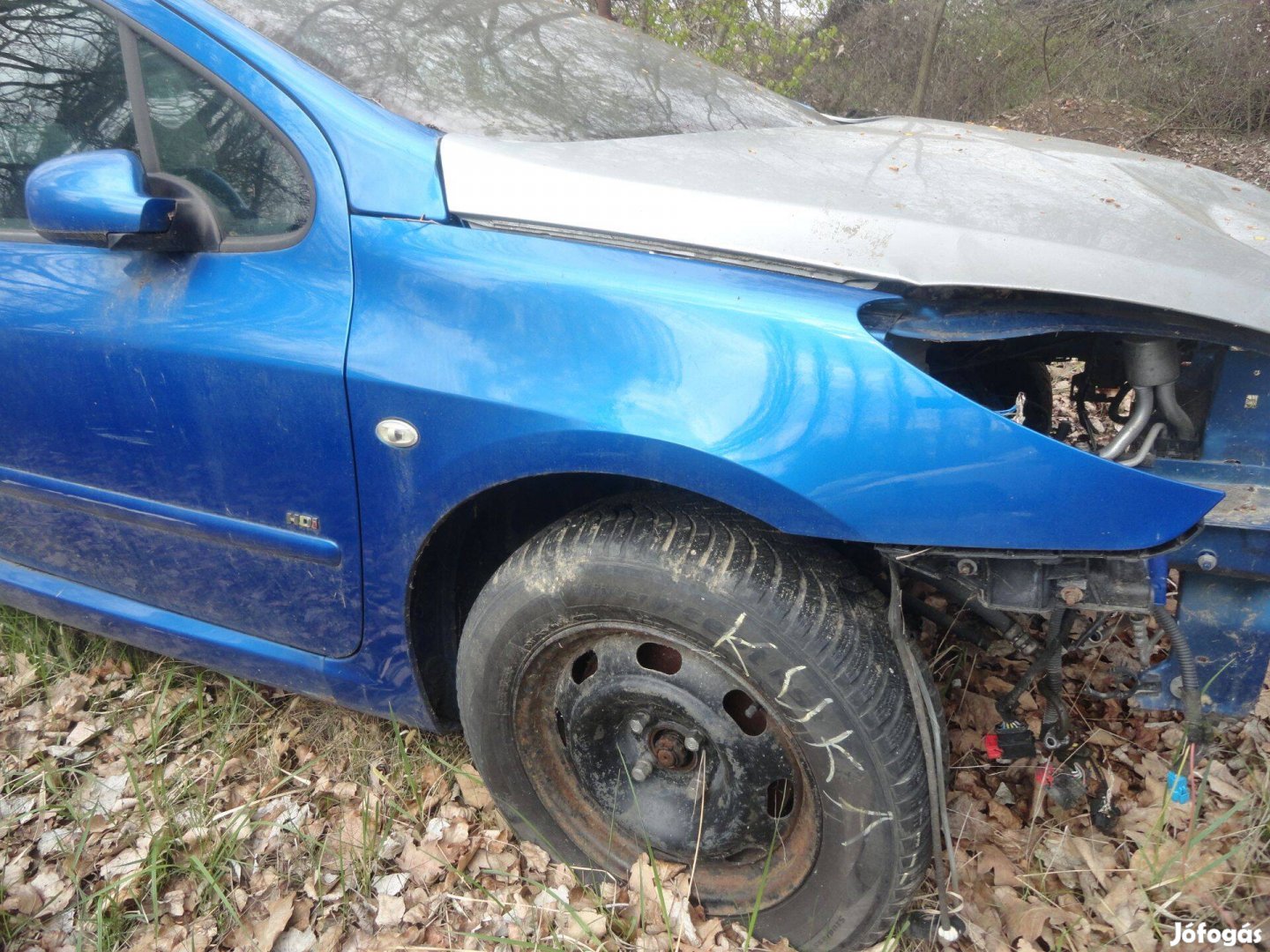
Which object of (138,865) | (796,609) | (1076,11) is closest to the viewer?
(796,609)

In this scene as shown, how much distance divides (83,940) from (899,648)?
1740 mm

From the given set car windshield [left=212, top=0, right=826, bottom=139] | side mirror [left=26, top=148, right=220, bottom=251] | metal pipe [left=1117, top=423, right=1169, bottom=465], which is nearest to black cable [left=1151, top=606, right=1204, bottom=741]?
metal pipe [left=1117, top=423, right=1169, bottom=465]

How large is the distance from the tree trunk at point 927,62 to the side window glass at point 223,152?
829 centimetres

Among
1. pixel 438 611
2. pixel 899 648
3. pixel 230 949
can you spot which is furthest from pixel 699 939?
pixel 230 949

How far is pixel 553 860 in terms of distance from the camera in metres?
1.84

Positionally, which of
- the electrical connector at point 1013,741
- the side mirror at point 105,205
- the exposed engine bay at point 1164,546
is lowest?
the electrical connector at point 1013,741

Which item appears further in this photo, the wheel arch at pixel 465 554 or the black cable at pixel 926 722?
the wheel arch at pixel 465 554

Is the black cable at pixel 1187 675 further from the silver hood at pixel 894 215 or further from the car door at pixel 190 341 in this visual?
the car door at pixel 190 341

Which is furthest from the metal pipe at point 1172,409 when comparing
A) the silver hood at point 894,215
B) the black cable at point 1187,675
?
the black cable at point 1187,675

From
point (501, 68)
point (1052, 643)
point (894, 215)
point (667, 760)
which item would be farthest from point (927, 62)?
point (667, 760)

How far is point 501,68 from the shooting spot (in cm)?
188

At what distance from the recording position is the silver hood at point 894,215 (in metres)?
1.31

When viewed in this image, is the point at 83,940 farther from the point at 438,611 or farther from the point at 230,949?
the point at 438,611

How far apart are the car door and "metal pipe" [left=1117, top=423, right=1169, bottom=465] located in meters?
1.31
